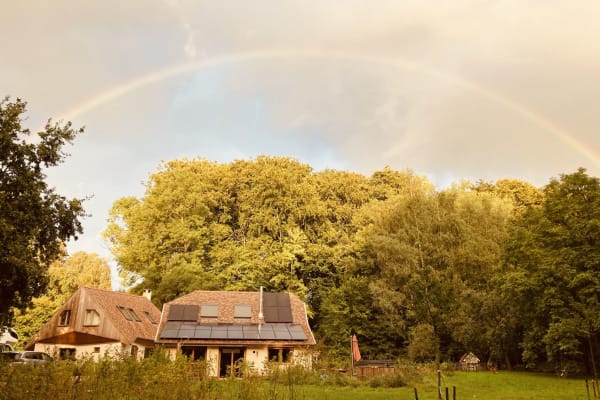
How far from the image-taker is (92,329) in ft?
98.4

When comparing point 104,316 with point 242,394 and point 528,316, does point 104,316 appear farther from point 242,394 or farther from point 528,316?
point 528,316

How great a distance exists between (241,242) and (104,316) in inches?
586

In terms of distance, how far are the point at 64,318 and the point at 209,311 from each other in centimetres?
931

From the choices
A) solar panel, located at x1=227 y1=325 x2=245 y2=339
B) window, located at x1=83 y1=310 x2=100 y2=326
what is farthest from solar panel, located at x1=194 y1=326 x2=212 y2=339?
window, located at x1=83 y1=310 x2=100 y2=326

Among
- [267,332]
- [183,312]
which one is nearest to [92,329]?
[183,312]

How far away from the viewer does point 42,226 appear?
702 inches

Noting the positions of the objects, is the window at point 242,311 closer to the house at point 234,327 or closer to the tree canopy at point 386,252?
the house at point 234,327

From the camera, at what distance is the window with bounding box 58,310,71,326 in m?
30.8

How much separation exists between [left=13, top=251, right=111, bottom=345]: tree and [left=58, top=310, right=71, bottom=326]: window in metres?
7.54

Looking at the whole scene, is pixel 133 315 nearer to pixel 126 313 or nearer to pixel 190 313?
pixel 126 313

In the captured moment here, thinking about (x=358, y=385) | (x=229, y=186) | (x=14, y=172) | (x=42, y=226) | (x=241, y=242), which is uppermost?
(x=229, y=186)

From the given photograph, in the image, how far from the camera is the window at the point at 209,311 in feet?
109

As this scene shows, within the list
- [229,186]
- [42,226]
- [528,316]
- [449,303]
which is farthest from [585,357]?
[229,186]

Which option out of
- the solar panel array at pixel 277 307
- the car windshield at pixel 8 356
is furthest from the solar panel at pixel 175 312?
the car windshield at pixel 8 356
